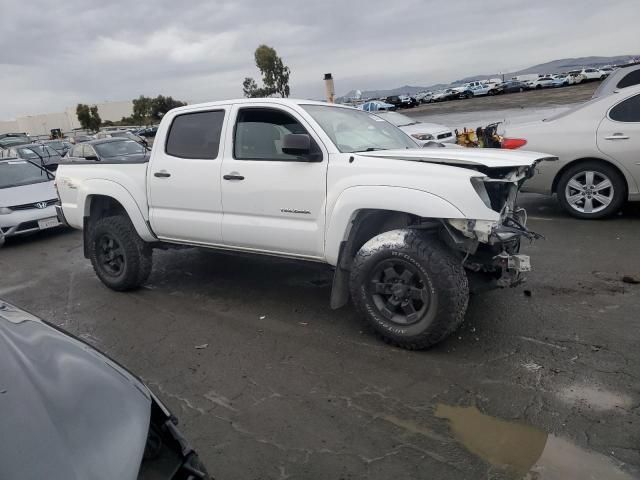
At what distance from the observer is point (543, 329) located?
4172 mm

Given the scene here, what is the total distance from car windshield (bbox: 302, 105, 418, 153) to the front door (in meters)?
0.23

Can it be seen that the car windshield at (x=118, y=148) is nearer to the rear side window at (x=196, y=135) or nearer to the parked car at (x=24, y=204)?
the parked car at (x=24, y=204)

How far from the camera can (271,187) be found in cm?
446

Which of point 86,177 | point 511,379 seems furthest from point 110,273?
point 511,379

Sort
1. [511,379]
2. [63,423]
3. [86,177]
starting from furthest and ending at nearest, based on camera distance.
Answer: [86,177], [511,379], [63,423]

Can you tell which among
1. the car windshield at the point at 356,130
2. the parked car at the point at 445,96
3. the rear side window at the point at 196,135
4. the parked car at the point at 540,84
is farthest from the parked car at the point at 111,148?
the parked car at the point at 540,84

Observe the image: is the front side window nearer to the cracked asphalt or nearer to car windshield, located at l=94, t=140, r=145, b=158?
the cracked asphalt

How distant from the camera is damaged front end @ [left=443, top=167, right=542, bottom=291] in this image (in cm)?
364

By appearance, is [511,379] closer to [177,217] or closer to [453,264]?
[453,264]

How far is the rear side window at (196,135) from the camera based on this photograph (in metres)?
4.95

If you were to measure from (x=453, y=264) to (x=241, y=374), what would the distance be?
174 cm

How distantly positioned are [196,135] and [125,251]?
152 centimetres

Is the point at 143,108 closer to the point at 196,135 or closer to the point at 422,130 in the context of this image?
the point at 422,130

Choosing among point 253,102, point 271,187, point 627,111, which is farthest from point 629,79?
point 271,187
